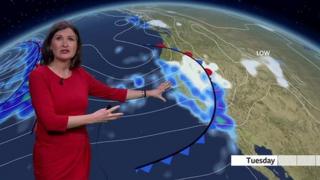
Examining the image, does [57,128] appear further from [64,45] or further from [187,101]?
[187,101]

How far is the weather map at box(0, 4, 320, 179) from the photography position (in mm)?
3020

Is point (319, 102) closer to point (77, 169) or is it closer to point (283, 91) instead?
point (283, 91)

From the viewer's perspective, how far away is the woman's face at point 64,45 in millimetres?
1683

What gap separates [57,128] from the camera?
1.57m

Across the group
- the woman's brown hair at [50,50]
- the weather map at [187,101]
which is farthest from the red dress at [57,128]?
the weather map at [187,101]

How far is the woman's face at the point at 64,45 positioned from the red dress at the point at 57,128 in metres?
0.07

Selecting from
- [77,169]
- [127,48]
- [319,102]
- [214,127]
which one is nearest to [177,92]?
[214,127]

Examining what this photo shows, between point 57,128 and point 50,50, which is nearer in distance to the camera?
point 57,128

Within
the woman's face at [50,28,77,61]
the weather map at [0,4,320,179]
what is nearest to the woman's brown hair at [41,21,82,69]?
the woman's face at [50,28,77,61]

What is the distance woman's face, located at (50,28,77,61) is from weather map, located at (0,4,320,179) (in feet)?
4.61

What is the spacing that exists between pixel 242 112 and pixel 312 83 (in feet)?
2.59

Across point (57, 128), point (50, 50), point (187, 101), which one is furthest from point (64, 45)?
point (187, 101)

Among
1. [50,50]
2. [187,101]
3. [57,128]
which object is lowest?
[187,101]

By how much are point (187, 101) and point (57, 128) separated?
5.58ft
